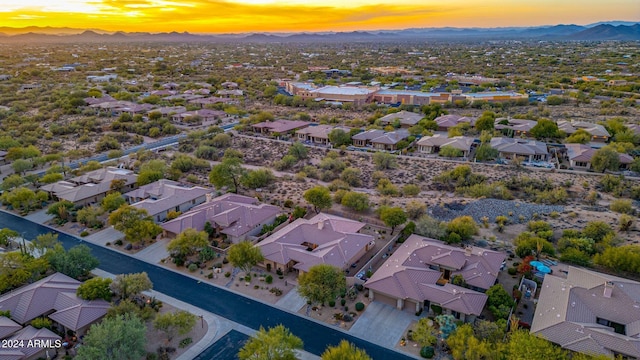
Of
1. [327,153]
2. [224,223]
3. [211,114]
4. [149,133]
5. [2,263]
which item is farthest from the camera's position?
[211,114]

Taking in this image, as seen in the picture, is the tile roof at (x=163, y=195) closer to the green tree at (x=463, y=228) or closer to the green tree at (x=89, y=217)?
Result: the green tree at (x=89, y=217)

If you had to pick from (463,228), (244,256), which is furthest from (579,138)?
(244,256)

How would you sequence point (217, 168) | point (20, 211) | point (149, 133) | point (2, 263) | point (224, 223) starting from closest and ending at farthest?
point (2, 263)
point (224, 223)
point (20, 211)
point (217, 168)
point (149, 133)

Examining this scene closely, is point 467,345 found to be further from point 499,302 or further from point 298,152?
point 298,152

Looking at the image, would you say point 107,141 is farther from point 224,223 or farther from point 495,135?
point 495,135

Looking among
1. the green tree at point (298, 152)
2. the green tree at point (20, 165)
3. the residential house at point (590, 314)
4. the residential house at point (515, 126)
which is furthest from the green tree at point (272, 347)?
the residential house at point (515, 126)

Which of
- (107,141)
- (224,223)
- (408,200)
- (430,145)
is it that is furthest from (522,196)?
(107,141)
